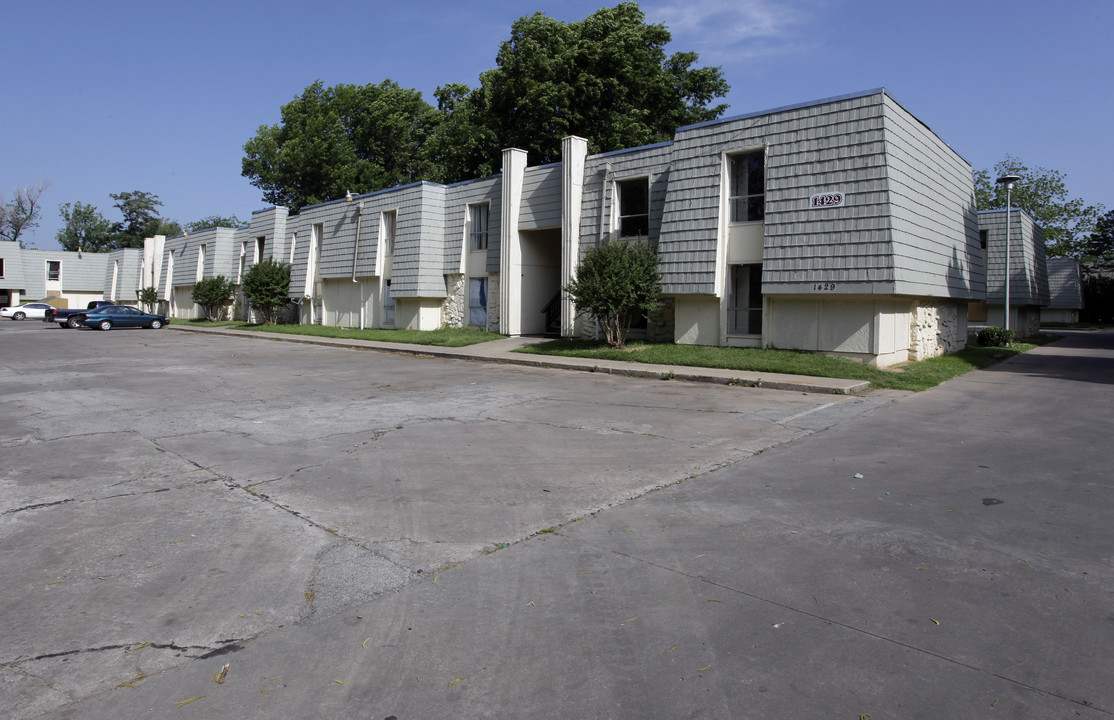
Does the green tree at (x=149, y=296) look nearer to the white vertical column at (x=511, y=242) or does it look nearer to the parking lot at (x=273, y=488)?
the white vertical column at (x=511, y=242)

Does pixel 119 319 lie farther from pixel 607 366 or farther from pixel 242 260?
pixel 607 366

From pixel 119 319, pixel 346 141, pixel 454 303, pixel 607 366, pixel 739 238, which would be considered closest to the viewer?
pixel 607 366

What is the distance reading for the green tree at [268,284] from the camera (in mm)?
36781

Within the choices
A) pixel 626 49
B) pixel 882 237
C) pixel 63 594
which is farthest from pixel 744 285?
pixel 626 49

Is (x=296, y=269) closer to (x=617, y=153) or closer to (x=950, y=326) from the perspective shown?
(x=617, y=153)

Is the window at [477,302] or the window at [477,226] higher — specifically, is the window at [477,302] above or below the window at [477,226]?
below

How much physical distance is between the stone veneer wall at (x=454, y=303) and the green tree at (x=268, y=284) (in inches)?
476

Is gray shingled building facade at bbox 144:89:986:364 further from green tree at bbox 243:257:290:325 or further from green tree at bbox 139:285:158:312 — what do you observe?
green tree at bbox 139:285:158:312

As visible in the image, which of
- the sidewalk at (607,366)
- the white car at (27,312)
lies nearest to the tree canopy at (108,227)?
the white car at (27,312)

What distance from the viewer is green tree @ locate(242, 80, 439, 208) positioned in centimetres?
5381

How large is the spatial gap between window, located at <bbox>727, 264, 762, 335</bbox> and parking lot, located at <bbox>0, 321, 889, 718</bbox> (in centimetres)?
540

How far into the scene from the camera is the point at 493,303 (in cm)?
2753

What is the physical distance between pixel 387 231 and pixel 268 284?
362 inches

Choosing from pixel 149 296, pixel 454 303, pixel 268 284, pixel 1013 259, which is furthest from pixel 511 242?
pixel 149 296
